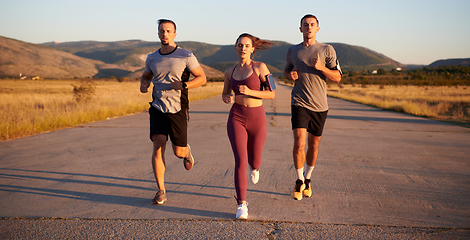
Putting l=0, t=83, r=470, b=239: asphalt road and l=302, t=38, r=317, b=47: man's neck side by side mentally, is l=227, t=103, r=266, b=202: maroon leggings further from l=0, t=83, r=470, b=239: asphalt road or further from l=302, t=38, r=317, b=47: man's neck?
l=302, t=38, r=317, b=47: man's neck

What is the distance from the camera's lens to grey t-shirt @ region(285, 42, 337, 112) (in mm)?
4582

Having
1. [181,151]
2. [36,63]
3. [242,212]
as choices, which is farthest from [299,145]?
[36,63]

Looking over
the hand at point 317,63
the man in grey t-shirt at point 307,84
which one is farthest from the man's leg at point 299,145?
the hand at point 317,63

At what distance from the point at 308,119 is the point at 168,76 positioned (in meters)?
1.78

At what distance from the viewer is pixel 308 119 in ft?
15.3

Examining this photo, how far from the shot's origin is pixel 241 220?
3785 mm

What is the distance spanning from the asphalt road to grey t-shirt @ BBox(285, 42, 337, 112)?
1.19m

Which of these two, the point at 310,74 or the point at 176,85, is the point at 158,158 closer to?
the point at 176,85

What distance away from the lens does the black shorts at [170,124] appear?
14.3ft

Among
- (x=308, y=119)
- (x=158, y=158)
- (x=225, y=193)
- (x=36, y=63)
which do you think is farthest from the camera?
(x=36, y=63)

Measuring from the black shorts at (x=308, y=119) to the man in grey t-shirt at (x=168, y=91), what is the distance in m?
1.23

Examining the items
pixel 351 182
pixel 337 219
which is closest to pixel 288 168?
pixel 351 182

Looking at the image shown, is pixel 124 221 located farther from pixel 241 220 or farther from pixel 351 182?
pixel 351 182

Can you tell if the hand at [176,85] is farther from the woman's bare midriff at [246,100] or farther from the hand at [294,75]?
the hand at [294,75]
